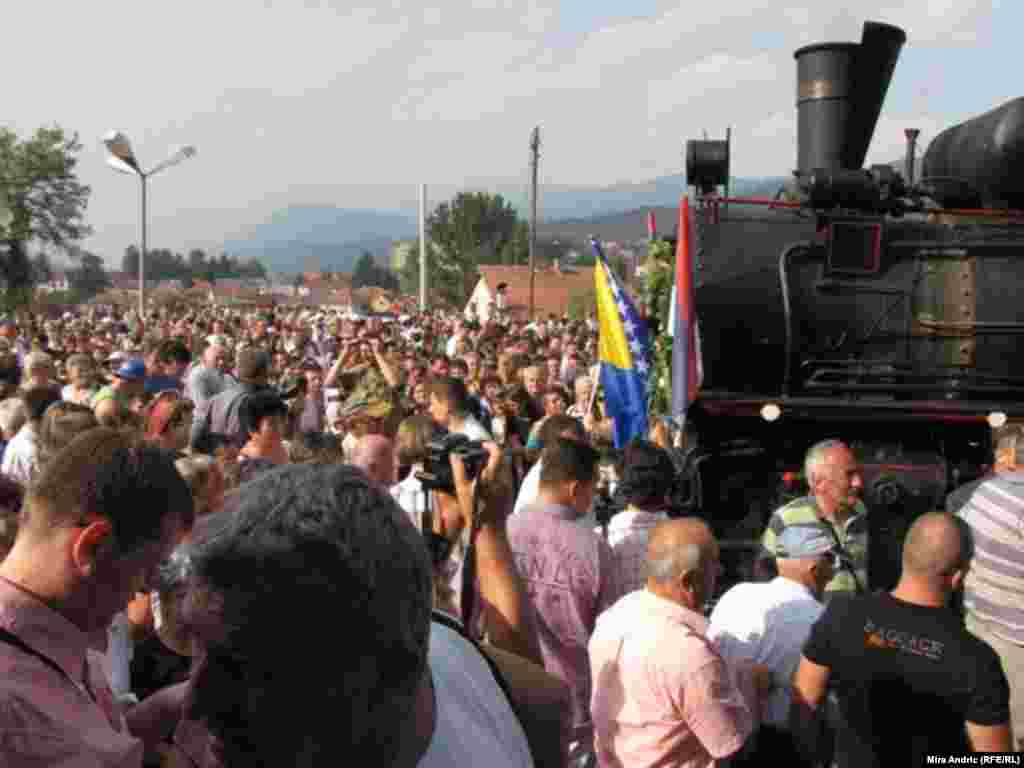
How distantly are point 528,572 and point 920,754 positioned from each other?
1540mm

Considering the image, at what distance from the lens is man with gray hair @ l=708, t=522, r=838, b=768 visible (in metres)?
3.87

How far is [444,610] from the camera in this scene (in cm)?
208

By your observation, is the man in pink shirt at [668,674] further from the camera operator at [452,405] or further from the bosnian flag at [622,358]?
the bosnian flag at [622,358]

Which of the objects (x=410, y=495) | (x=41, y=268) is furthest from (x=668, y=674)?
(x=41, y=268)

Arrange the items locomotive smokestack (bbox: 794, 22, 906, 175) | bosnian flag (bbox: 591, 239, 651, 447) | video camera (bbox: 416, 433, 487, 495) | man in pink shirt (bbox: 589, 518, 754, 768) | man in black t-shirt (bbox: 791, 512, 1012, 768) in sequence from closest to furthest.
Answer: video camera (bbox: 416, 433, 487, 495) → man in black t-shirt (bbox: 791, 512, 1012, 768) → man in pink shirt (bbox: 589, 518, 754, 768) → locomotive smokestack (bbox: 794, 22, 906, 175) → bosnian flag (bbox: 591, 239, 651, 447)

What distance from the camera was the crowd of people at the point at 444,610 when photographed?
1.32m

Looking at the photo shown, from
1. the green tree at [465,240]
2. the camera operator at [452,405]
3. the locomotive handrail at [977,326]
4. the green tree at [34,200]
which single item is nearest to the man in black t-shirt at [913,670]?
the locomotive handrail at [977,326]

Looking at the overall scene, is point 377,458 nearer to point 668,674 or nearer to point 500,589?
point 668,674

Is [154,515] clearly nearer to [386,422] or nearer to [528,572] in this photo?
[528,572]

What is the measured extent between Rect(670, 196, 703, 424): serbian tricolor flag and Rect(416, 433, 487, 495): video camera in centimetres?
331

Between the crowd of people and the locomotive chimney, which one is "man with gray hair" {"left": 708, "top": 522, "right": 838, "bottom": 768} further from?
the locomotive chimney

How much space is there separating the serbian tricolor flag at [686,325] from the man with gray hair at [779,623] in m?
2.18

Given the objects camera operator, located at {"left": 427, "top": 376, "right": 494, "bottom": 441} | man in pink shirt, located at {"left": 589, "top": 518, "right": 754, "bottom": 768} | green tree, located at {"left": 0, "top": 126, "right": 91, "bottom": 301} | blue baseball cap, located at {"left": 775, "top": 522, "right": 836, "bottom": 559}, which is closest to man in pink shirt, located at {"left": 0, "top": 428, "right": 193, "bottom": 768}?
man in pink shirt, located at {"left": 589, "top": 518, "right": 754, "bottom": 768}

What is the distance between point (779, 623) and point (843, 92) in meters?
4.97
